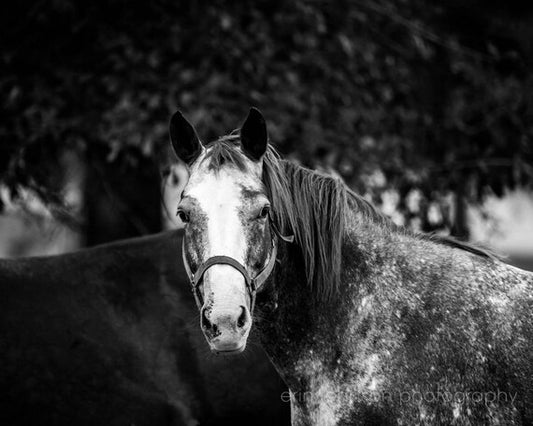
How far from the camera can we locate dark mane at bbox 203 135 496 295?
2752 mm

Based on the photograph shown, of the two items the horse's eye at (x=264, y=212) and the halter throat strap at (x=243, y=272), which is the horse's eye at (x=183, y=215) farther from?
the horse's eye at (x=264, y=212)

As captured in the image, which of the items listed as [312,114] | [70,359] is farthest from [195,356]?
[312,114]

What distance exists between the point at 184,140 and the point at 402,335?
1231mm

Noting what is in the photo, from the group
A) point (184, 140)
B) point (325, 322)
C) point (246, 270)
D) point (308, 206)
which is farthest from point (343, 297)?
point (184, 140)

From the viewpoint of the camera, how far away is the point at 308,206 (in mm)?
2846

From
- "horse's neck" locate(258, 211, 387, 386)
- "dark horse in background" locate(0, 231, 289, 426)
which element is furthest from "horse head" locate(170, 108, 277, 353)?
"dark horse in background" locate(0, 231, 289, 426)

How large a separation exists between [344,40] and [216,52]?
120cm

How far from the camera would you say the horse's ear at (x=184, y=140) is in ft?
9.21

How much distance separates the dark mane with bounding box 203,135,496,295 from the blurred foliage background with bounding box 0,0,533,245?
245 centimetres

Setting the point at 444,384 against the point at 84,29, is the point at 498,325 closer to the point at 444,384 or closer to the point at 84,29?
the point at 444,384

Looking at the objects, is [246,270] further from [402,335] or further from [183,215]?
[402,335]

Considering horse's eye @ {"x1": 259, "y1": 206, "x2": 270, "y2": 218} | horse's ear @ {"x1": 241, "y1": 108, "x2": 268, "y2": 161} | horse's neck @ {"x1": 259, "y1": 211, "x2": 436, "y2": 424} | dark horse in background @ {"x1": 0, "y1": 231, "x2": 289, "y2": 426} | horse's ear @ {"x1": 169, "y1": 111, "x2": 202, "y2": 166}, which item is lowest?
dark horse in background @ {"x1": 0, "y1": 231, "x2": 289, "y2": 426}

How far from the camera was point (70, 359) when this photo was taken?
3.59 metres

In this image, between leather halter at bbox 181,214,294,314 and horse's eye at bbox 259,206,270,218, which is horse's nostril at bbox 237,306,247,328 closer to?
leather halter at bbox 181,214,294,314
